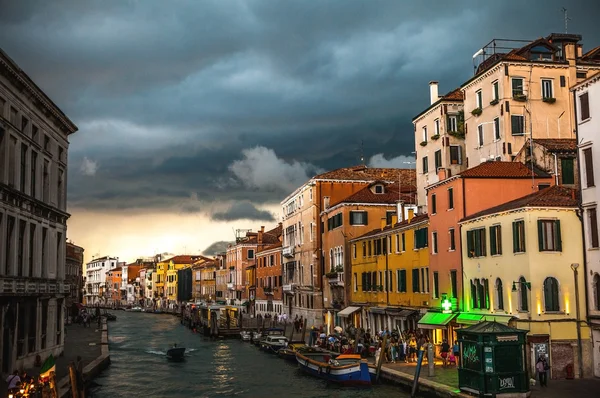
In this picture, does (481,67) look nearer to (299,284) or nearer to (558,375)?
(558,375)

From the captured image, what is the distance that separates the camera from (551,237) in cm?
2556

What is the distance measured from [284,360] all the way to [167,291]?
4415 inches

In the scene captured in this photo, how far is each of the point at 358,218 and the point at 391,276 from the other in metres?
9.50

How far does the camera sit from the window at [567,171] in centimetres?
3053

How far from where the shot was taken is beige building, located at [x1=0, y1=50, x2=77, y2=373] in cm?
2586

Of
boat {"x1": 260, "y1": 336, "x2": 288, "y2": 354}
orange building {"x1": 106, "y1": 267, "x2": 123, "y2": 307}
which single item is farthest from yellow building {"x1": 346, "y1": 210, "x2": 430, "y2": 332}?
orange building {"x1": 106, "y1": 267, "x2": 123, "y2": 307}

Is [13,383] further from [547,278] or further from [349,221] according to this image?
[349,221]

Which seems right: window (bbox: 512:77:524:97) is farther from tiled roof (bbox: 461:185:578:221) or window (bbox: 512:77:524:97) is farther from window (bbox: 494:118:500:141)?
tiled roof (bbox: 461:185:578:221)

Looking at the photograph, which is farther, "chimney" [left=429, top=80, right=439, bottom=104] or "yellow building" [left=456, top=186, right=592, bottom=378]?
"chimney" [left=429, top=80, right=439, bottom=104]

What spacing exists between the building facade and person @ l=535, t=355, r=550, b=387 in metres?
2.74

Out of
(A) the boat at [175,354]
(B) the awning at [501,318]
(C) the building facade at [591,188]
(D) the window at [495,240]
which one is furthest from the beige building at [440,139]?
(A) the boat at [175,354]

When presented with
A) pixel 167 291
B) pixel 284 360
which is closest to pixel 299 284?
pixel 284 360

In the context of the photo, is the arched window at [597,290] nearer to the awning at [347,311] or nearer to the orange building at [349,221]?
the awning at [347,311]

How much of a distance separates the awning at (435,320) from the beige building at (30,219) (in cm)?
1735
